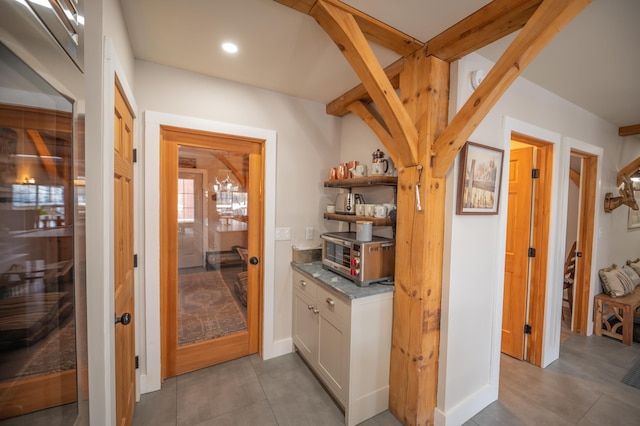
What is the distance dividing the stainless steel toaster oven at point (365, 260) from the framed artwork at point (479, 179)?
0.59 meters

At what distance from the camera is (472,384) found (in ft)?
6.25

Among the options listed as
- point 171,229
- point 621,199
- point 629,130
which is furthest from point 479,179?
point 629,130

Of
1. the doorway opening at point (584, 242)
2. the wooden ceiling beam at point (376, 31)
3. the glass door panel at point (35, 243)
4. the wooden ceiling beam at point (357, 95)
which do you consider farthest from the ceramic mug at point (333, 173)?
the doorway opening at point (584, 242)

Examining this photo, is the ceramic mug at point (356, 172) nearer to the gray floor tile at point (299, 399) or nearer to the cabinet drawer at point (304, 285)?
the cabinet drawer at point (304, 285)

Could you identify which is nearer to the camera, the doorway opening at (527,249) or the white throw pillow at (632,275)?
the doorway opening at (527,249)

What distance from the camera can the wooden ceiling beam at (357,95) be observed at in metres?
1.91

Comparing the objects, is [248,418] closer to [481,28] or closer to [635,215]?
[481,28]

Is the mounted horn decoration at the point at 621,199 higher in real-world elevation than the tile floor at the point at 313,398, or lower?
higher

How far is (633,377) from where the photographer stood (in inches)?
92.6

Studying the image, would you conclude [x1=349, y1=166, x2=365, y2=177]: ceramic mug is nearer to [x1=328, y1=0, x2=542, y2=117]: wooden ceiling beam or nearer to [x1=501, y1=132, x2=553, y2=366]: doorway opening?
[x1=328, y1=0, x2=542, y2=117]: wooden ceiling beam

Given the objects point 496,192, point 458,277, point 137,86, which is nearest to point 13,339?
point 458,277

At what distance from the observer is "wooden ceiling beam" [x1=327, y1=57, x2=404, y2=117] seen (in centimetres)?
191

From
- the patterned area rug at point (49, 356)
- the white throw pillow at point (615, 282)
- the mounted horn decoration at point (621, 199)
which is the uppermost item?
the mounted horn decoration at point (621, 199)

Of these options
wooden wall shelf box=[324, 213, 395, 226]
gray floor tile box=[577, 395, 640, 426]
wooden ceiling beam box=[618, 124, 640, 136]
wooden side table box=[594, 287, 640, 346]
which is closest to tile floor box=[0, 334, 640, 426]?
gray floor tile box=[577, 395, 640, 426]
